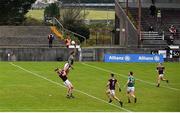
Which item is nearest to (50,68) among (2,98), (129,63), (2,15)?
(129,63)

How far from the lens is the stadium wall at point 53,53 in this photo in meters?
64.9

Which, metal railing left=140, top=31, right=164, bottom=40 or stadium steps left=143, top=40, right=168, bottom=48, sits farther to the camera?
metal railing left=140, top=31, right=164, bottom=40

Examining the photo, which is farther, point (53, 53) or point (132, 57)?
point (53, 53)

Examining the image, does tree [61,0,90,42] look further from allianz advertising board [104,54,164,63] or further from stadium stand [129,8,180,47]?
allianz advertising board [104,54,164,63]

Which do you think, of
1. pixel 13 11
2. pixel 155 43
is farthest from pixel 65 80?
pixel 13 11

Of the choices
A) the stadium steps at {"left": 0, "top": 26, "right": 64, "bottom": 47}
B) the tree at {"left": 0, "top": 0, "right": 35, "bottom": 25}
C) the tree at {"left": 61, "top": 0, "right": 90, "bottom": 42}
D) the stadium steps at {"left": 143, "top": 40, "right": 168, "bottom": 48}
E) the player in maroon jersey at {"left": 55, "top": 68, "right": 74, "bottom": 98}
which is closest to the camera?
the player in maroon jersey at {"left": 55, "top": 68, "right": 74, "bottom": 98}

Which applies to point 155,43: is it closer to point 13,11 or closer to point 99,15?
point 13,11

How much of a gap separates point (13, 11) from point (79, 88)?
148 feet

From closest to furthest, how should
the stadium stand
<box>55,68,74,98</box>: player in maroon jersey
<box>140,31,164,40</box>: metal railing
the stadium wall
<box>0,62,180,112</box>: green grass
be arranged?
<box>0,62,180,112</box>: green grass, <box>55,68,74,98</box>: player in maroon jersey, the stadium wall, the stadium stand, <box>140,31,164,40</box>: metal railing

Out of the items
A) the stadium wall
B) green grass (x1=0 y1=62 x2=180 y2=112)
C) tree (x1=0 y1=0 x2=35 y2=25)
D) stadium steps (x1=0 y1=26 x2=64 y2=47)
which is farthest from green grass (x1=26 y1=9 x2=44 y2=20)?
green grass (x1=0 y1=62 x2=180 y2=112)

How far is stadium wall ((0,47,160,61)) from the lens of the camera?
6494cm

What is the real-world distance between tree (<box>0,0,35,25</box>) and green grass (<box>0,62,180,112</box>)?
23.4 metres

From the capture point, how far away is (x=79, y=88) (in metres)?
42.7

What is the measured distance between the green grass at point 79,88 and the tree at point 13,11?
23.4 m
